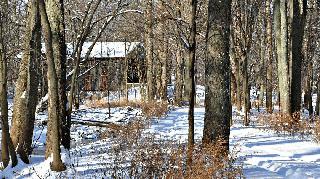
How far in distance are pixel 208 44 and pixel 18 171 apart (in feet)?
16.4

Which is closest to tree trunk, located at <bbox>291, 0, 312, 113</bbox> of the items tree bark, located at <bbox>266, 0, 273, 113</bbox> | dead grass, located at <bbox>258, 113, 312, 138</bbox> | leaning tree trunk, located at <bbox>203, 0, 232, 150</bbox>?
dead grass, located at <bbox>258, 113, 312, 138</bbox>

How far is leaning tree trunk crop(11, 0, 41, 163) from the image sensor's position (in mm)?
10891

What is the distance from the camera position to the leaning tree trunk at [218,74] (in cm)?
819

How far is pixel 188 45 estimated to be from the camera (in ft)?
28.7

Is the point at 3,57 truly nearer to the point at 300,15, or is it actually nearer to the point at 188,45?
the point at 188,45

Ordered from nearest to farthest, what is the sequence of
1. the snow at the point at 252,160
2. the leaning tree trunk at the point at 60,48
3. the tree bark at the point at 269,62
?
the snow at the point at 252,160 → the leaning tree trunk at the point at 60,48 → the tree bark at the point at 269,62

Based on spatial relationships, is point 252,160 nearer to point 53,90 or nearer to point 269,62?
point 53,90

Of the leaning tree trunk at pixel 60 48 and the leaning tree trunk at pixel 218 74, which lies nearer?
the leaning tree trunk at pixel 218 74

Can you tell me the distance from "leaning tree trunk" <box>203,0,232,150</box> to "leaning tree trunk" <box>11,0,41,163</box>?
485 centimetres

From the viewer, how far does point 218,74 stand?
8.23 m

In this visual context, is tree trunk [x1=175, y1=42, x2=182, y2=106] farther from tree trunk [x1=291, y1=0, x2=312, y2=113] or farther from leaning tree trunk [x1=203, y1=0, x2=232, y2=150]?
leaning tree trunk [x1=203, y1=0, x2=232, y2=150]

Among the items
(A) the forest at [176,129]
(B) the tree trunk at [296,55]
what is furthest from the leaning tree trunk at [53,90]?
(B) the tree trunk at [296,55]

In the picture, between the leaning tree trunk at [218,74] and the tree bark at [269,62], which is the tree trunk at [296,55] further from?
the leaning tree trunk at [218,74]

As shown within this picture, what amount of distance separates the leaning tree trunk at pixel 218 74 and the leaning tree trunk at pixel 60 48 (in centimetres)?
378
